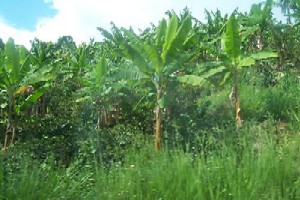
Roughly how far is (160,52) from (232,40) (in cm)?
173

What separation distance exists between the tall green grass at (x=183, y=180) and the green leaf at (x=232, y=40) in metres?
4.17

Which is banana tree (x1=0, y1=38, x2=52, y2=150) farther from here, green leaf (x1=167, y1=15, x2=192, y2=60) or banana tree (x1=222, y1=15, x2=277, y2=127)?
banana tree (x1=222, y1=15, x2=277, y2=127)

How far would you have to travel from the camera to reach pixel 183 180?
5.61m

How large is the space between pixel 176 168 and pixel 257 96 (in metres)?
6.79

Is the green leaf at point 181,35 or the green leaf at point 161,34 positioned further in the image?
the green leaf at point 161,34

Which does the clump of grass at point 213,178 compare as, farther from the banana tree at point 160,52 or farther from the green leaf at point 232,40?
the green leaf at point 232,40

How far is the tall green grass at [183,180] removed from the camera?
17.5ft

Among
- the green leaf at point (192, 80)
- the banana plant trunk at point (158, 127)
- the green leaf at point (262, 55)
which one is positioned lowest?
the banana plant trunk at point (158, 127)

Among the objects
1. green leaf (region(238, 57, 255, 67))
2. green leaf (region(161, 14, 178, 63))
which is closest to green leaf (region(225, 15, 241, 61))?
green leaf (region(238, 57, 255, 67))

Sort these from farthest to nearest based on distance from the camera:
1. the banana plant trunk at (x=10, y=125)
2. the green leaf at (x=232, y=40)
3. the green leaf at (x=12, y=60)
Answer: the banana plant trunk at (x=10, y=125) < the green leaf at (x=232, y=40) < the green leaf at (x=12, y=60)

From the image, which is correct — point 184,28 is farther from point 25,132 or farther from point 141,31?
point 141,31

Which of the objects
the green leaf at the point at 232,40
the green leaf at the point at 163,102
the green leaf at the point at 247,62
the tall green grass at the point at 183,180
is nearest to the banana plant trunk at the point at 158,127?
the green leaf at the point at 163,102

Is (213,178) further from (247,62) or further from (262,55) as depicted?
(262,55)

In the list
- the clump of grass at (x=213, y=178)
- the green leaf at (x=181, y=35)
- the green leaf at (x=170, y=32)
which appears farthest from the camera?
the green leaf at (x=170, y=32)
